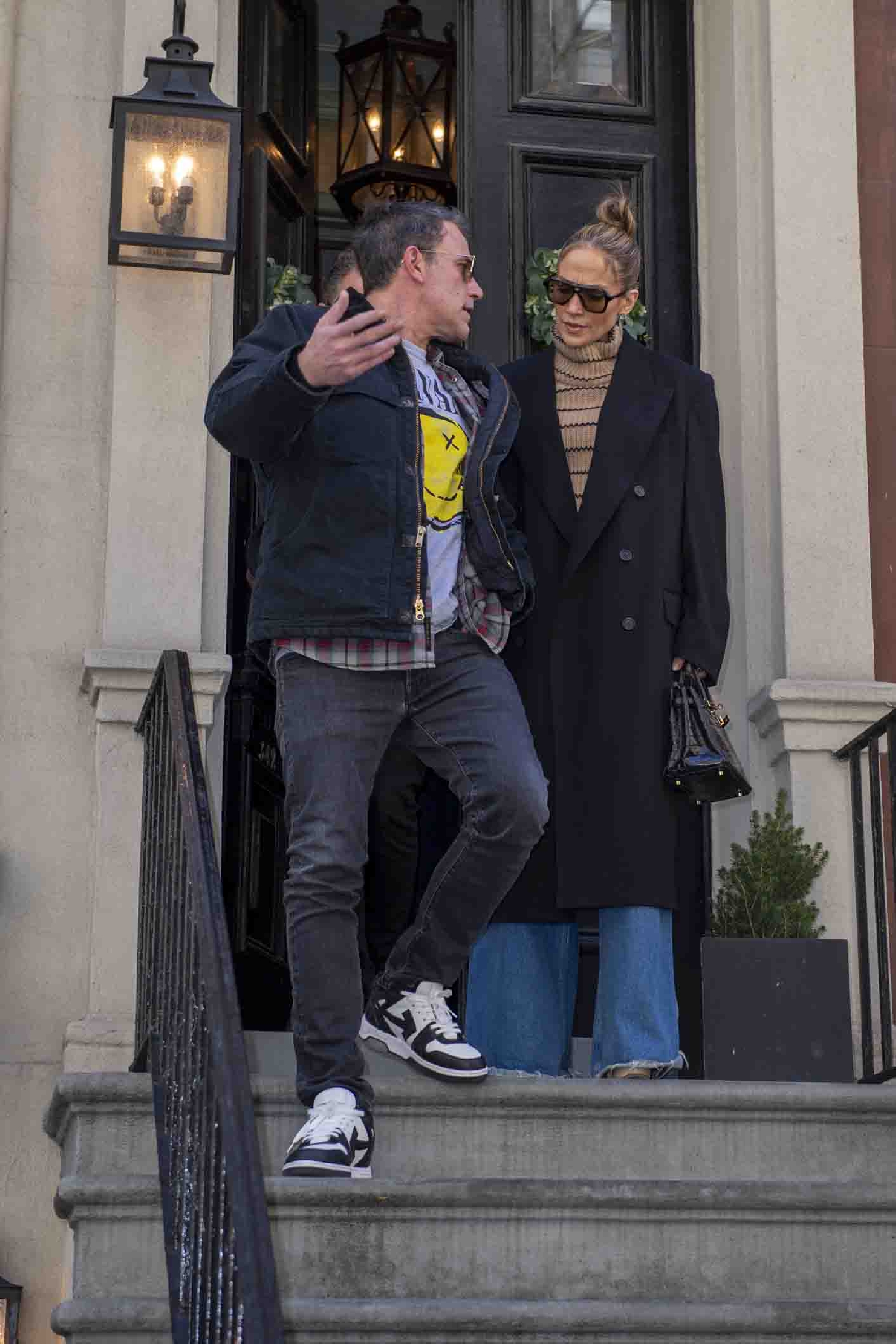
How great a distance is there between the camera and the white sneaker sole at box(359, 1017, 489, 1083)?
448 cm

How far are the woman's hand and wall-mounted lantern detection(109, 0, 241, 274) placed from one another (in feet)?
5.62

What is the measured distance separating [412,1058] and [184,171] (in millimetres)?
2646

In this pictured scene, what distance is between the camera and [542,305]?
6.48 m

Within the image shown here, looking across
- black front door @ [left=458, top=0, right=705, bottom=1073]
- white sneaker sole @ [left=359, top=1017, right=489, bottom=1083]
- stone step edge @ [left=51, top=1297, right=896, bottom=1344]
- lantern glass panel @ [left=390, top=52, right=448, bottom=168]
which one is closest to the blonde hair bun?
black front door @ [left=458, top=0, right=705, bottom=1073]

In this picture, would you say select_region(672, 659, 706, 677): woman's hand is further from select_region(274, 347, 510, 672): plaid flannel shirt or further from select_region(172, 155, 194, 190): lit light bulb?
select_region(172, 155, 194, 190): lit light bulb

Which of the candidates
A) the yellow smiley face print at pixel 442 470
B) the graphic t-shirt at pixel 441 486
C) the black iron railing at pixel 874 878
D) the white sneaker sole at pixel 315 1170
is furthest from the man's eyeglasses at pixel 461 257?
the white sneaker sole at pixel 315 1170

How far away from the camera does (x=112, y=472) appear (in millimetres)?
5840

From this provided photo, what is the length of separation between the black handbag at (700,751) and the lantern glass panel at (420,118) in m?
2.97

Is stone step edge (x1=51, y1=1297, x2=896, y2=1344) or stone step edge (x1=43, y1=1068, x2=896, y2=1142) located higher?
stone step edge (x1=43, y1=1068, x2=896, y2=1142)

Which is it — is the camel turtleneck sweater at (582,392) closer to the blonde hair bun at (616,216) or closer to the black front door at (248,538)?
the blonde hair bun at (616,216)

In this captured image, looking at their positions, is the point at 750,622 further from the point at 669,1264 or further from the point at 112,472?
the point at 669,1264

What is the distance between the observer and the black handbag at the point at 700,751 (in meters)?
4.99

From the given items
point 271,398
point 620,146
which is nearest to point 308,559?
point 271,398

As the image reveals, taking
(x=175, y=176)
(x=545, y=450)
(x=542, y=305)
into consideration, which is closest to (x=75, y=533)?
(x=175, y=176)
